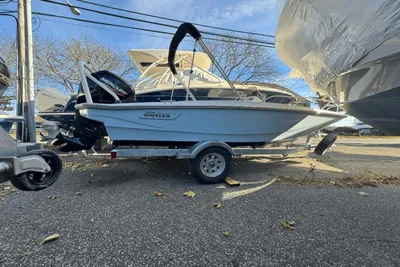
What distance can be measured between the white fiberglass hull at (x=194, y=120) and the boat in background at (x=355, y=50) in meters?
1.23

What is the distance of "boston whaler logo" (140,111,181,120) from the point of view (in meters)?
3.57

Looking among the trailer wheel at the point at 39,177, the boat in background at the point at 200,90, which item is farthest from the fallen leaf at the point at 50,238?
the boat in background at the point at 200,90

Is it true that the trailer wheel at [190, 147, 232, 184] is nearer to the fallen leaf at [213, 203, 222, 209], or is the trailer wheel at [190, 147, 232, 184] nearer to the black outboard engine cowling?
the fallen leaf at [213, 203, 222, 209]

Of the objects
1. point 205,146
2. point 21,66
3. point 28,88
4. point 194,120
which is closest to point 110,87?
point 194,120

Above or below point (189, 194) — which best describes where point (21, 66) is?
above

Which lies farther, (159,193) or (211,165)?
(211,165)

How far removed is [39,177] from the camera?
1.91m

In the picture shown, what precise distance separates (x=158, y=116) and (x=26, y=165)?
2053 millimetres

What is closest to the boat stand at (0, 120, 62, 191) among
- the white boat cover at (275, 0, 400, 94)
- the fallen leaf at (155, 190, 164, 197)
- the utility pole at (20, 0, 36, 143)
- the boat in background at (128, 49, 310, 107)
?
the fallen leaf at (155, 190, 164, 197)

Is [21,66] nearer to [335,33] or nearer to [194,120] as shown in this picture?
[194,120]

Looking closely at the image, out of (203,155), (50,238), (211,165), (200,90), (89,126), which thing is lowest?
(50,238)

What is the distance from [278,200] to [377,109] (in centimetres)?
151

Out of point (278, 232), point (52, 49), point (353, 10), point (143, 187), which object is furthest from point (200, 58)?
point (52, 49)

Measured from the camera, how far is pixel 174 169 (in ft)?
15.5
